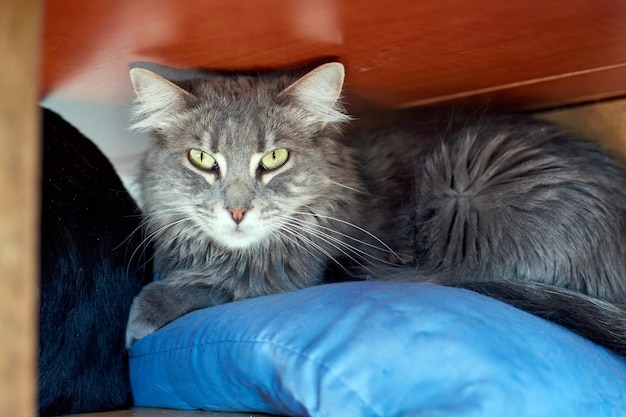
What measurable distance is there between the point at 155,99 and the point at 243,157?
32 centimetres

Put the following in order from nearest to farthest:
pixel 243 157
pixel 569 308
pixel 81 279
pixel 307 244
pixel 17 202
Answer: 1. pixel 17 202
2. pixel 569 308
3. pixel 81 279
4. pixel 243 157
5. pixel 307 244

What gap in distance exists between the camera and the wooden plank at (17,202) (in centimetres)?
86

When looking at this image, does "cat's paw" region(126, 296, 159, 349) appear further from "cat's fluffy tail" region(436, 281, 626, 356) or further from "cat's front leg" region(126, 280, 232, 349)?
"cat's fluffy tail" region(436, 281, 626, 356)

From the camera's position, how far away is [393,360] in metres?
1.28

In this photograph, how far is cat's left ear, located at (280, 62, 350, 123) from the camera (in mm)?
1938

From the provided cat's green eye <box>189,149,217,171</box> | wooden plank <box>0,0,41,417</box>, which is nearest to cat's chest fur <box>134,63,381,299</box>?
cat's green eye <box>189,149,217,171</box>

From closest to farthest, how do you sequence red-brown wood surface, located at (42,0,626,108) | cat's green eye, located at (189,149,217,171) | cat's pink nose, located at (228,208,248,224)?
1. red-brown wood surface, located at (42,0,626,108)
2. cat's pink nose, located at (228,208,248,224)
3. cat's green eye, located at (189,149,217,171)

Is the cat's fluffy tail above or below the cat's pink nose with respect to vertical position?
below

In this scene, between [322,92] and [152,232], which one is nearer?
[322,92]

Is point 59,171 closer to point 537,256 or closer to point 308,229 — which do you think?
point 308,229

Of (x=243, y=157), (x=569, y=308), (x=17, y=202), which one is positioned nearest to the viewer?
(x=17, y=202)

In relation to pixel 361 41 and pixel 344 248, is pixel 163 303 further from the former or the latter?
pixel 361 41

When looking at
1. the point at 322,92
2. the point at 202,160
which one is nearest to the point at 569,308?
the point at 322,92

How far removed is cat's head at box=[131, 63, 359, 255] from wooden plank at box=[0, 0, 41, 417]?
103 cm
